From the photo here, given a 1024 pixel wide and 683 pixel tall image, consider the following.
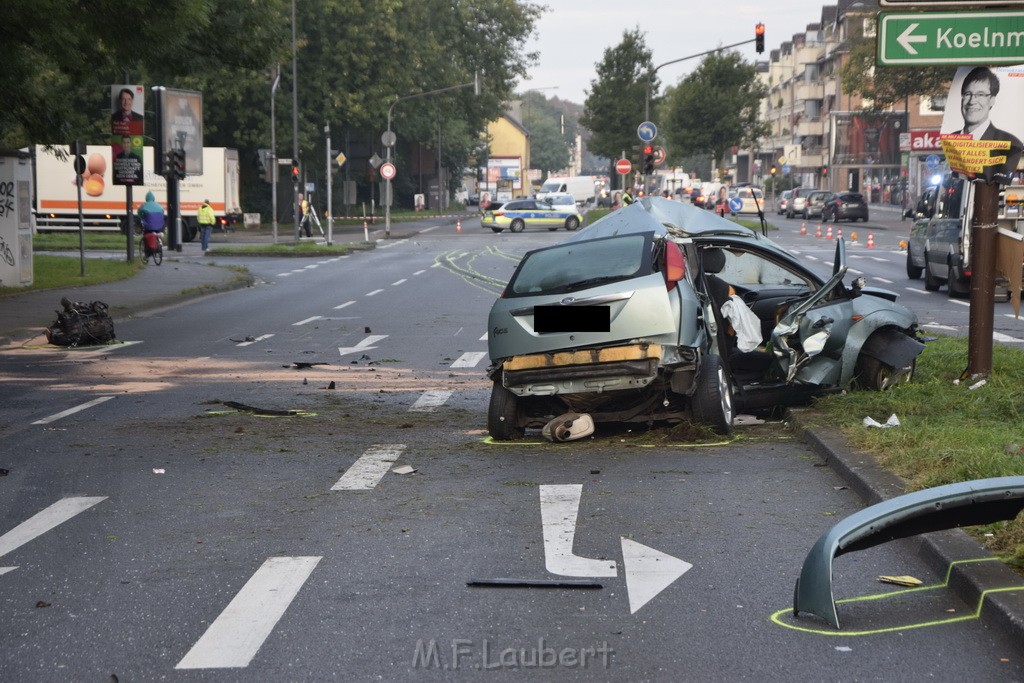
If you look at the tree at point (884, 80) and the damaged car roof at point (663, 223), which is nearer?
the damaged car roof at point (663, 223)

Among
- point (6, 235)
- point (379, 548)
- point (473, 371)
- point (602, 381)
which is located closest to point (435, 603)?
point (379, 548)

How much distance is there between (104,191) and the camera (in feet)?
187

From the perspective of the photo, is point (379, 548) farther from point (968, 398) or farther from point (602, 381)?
point (968, 398)

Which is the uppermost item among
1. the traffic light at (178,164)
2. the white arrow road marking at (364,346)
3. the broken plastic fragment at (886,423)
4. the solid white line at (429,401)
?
the traffic light at (178,164)

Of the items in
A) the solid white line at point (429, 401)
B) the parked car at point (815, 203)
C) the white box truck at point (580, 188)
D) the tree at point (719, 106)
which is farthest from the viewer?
the white box truck at point (580, 188)

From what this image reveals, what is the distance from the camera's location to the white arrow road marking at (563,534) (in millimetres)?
6418

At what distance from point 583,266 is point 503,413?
3.93ft

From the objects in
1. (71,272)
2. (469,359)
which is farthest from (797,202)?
(469,359)

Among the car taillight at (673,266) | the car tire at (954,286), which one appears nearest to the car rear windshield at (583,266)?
the car taillight at (673,266)

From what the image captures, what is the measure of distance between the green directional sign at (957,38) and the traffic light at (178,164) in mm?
35481

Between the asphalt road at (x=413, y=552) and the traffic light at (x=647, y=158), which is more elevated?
the traffic light at (x=647, y=158)

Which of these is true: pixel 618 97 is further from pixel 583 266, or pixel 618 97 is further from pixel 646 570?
pixel 646 570

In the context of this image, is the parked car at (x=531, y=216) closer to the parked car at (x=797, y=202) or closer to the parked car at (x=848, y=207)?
the parked car at (x=848, y=207)

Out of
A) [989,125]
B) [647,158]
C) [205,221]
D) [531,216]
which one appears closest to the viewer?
[989,125]
